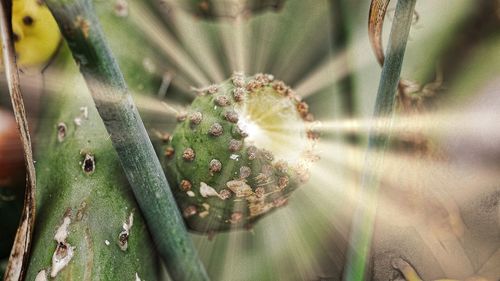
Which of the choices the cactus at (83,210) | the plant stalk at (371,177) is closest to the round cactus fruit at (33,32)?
the cactus at (83,210)

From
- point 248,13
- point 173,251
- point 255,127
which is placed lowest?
point 173,251

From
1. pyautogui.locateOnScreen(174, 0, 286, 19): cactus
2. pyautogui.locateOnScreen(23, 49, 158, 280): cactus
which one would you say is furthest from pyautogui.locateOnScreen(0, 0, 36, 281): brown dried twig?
pyautogui.locateOnScreen(174, 0, 286, 19): cactus

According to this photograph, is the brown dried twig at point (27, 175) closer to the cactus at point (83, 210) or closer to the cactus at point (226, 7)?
the cactus at point (83, 210)

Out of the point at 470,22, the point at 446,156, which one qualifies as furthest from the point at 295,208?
the point at 470,22

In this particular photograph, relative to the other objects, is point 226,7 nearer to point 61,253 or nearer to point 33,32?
point 33,32

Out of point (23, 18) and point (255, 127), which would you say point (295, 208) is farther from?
point (23, 18)

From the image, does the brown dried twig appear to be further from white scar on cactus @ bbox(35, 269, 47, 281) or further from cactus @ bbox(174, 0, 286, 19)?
cactus @ bbox(174, 0, 286, 19)

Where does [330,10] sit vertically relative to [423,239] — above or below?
above
